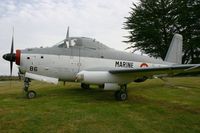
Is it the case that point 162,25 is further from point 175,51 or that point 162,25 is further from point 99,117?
point 99,117

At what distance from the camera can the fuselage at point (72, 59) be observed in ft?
47.1

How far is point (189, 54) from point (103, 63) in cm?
3127

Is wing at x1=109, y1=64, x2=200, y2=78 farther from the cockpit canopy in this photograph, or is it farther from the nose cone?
the nose cone

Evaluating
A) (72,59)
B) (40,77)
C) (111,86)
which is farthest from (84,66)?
(40,77)

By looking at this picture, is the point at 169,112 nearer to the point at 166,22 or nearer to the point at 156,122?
the point at 156,122

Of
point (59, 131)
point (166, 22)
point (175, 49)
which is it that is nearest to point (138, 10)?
point (166, 22)

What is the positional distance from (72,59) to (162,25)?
3223cm

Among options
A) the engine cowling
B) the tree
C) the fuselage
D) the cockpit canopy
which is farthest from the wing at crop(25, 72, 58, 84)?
the tree

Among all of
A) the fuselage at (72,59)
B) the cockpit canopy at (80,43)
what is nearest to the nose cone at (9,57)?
the fuselage at (72,59)

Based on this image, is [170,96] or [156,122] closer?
[156,122]

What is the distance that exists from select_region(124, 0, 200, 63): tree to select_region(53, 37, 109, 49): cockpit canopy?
93.8 feet

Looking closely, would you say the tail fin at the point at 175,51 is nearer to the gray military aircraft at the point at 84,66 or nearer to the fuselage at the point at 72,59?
the gray military aircraft at the point at 84,66

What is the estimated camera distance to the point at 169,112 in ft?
36.3

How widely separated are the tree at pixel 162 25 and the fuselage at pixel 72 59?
2827 cm
